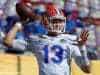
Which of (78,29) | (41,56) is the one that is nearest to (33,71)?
(41,56)

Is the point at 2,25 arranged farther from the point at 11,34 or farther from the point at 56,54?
the point at 56,54

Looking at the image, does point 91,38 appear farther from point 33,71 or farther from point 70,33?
point 33,71

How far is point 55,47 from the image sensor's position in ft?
4.95

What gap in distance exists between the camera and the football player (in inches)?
57.9

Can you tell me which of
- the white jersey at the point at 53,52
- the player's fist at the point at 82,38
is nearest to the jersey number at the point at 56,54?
the white jersey at the point at 53,52

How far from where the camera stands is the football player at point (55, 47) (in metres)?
1.47

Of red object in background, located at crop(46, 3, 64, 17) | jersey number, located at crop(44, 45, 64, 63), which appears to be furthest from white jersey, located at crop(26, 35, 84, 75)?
red object in background, located at crop(46, 3, 64, 17)

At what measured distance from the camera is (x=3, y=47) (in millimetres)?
1656

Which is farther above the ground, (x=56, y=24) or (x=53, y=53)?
(x=56, y=24)

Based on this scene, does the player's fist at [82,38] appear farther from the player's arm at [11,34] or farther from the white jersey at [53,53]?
the player's arm at [11,34]

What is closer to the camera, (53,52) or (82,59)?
(53,52)

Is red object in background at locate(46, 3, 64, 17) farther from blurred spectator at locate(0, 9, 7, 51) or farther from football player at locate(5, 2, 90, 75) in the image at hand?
blurred spectator at locate(0, 9, 7, 51)

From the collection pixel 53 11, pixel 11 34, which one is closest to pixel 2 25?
pixel 11 34

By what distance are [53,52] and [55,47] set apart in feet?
0.09
